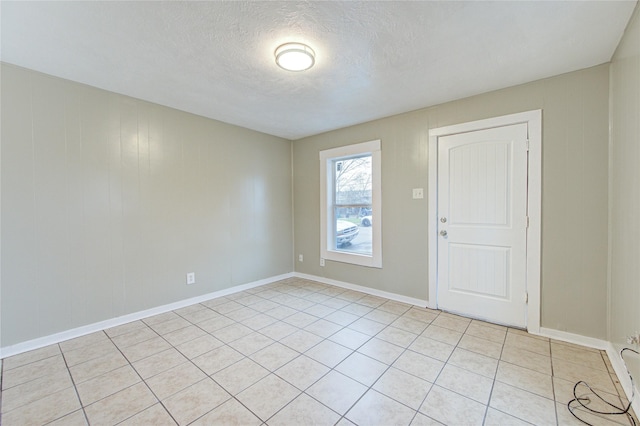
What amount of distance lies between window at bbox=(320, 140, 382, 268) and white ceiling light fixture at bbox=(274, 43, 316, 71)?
1690 mm

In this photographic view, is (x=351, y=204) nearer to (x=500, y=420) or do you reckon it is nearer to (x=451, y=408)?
(x=451, y=408)

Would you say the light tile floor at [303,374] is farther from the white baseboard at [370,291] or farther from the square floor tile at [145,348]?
the white baseboard at [370,291]

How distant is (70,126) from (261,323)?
2511 millimetres

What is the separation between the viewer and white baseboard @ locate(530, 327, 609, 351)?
2.14m

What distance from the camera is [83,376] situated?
1.84m

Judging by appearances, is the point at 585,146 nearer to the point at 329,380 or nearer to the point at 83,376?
the point at 329,380

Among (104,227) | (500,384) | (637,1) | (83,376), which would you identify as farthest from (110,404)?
(637,1)

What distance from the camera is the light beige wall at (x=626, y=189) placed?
1.56 meters

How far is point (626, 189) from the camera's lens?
174cm

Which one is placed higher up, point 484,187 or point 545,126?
point 545,126

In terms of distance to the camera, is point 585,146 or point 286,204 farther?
point 286,204

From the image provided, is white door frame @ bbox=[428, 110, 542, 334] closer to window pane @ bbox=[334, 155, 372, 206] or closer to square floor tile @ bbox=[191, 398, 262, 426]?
window pane @ bbox=[334, 155, 372, 206]

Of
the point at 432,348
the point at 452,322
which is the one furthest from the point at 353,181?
the point at 432,348

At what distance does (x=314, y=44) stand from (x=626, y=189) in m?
2.29
